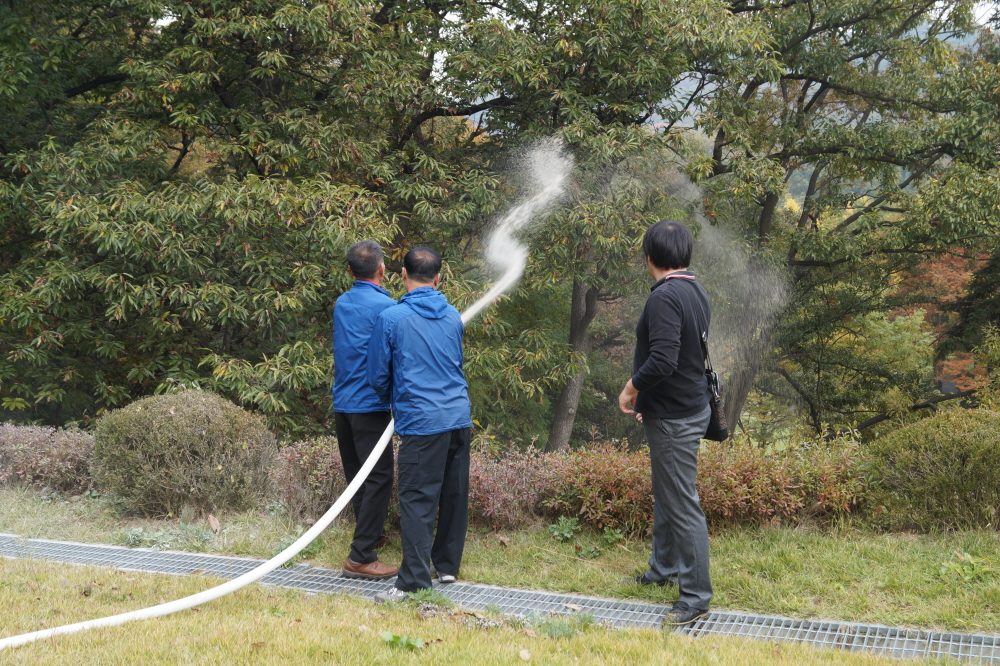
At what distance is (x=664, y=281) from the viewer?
404 centimetres

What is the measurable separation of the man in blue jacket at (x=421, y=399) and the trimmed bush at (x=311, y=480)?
1398mm

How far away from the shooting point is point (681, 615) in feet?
12.9

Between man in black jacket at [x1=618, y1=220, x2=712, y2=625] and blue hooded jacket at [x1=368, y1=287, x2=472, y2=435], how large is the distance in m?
1.01

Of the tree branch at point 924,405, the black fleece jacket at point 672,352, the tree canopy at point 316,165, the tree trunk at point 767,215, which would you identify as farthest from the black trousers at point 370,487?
the tree branch at point 924,405

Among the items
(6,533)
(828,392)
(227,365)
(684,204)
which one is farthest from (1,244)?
(828,392)

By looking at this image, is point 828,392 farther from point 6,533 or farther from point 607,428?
point 6,533

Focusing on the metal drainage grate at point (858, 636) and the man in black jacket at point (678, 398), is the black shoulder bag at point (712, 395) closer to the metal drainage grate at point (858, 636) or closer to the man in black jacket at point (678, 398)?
the man in black jacket at point (678, 398)

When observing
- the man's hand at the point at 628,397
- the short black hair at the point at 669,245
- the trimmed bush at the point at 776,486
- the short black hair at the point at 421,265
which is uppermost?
the short black hair at the point at 669,245

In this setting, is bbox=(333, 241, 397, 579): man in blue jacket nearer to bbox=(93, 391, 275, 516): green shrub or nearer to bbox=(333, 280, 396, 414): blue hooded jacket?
bbox=(333, 280, 396, 414): blue hooded jacket

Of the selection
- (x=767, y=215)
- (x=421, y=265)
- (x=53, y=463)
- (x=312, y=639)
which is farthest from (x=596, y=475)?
(x=767, y=215)

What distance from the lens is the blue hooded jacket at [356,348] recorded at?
15.7 ft

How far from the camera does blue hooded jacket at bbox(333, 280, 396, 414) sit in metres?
4.79

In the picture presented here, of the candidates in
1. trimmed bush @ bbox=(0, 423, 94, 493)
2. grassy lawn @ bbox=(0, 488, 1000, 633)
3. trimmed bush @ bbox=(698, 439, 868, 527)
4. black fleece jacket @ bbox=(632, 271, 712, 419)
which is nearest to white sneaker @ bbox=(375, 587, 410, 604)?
grassy lawn @ bbox=(0, 488, 1000, 633)

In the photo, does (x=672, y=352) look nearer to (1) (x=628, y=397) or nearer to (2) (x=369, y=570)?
(1) (x=628, y=397)
